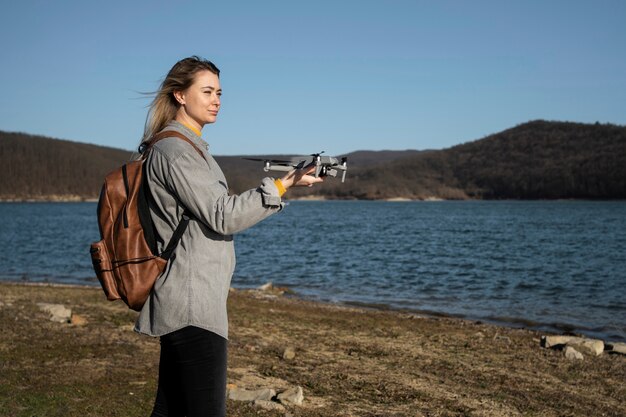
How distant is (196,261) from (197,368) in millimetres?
475

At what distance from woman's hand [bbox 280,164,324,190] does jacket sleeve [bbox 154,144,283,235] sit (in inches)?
4.5

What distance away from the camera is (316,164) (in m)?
2.95

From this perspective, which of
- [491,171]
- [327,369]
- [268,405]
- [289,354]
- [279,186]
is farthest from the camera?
[491,171]

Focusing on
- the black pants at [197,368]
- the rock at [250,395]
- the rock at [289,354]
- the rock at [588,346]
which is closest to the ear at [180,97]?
the black pants at [197,368]

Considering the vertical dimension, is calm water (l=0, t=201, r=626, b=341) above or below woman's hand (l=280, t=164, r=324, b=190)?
below

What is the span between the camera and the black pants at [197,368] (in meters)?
2.84

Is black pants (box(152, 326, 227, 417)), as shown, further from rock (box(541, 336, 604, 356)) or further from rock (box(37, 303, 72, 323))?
rock (box(541, 336, 604, 356))

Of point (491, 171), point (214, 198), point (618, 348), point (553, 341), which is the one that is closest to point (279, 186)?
point (214, 198)

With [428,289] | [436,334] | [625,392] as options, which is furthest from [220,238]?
[428,289]

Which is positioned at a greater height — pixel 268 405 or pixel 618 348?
pixel 268 405

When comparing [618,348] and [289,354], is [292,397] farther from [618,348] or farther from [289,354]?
[618,348]

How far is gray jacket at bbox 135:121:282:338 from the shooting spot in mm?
2799

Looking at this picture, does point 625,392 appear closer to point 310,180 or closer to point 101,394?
point 101,394

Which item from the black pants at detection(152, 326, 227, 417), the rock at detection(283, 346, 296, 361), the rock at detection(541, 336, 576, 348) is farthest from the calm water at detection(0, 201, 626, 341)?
the black pants at detection(152, 326, 227, 417)
